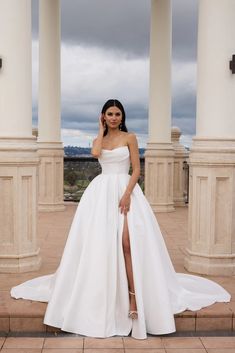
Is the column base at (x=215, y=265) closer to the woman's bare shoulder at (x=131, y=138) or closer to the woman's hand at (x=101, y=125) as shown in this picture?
the woman's bare shoulder at (x=131, y=138)

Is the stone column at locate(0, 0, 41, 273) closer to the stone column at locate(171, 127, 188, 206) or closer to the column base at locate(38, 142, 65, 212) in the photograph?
the column base at locate(38, 142, 65, 212)

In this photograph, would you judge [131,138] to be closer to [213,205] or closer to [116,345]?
[213,205]

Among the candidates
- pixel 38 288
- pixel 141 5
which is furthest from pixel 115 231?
pixel 141 5

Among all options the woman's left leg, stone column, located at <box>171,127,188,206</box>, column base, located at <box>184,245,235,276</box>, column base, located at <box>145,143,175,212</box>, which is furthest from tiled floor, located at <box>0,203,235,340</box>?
→ stone column, located at <box>171,127,188,206</box>

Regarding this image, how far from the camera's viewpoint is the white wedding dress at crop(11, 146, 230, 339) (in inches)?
185

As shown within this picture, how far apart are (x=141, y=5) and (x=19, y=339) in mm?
11563

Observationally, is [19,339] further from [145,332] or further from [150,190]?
[150,190]

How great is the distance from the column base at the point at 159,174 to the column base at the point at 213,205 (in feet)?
17.7

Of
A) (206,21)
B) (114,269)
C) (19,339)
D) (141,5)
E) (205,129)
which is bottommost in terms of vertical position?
(19,339)

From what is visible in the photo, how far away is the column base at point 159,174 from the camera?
1188 centimetres

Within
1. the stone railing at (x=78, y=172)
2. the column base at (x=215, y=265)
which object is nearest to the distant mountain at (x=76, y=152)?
the stone railing at (x=78, y=172)

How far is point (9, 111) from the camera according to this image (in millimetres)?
6109

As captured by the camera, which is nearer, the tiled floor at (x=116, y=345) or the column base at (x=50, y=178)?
the tiled floor at (x=116, y=345)

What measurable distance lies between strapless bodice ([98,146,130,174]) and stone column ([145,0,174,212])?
270 inches
